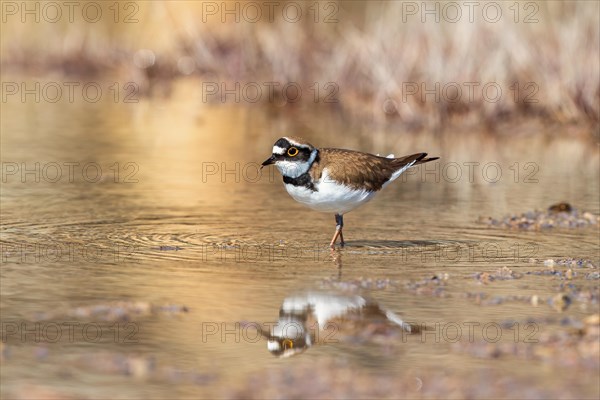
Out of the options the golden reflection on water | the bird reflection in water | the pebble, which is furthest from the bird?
the bird reflection in water

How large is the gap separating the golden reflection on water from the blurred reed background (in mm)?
1256

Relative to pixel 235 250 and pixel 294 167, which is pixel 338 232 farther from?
pixel 235 250

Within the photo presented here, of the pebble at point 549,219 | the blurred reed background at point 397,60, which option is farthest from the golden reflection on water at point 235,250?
the blurred reed background at point 397,60

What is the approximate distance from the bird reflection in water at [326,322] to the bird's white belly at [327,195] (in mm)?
1941

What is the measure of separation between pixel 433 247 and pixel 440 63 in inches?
376

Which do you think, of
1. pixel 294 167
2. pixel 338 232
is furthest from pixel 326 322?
pixel 338 232

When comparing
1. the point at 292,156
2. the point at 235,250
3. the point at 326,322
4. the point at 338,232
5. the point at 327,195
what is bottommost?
the point at 326,322

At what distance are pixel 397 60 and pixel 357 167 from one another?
10189 mm

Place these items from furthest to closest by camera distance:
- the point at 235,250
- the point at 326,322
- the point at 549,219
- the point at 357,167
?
1. the point at 549,219
2. the point at 357,167
3. the point at 235,250
4. the point at 326,322

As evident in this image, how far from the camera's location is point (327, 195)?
991cm

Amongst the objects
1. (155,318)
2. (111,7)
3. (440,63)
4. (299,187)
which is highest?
(111,7)

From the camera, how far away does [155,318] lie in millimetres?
7305

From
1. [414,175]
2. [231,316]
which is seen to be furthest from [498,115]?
[231,316]

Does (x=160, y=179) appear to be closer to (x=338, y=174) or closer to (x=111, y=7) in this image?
(x=338, y=174)
